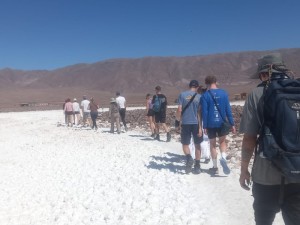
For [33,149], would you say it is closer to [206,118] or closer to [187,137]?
[187,137]

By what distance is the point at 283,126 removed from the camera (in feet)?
8.75

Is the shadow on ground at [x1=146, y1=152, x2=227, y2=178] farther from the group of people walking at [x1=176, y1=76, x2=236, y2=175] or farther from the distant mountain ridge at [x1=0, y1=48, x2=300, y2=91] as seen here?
the distant mountain ridge at [x1=0, y1=48, x2=300, y2=91]

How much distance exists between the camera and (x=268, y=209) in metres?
2.91

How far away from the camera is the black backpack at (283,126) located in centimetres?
264

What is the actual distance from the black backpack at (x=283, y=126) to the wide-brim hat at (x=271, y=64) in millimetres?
272

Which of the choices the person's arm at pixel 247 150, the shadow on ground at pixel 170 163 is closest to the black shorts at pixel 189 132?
the shadow on ground at pixel 170 163

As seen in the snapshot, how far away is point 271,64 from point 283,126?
1.99 ft

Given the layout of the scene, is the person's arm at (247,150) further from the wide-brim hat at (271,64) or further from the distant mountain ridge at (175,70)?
the distant mountain ridge at (175,70)

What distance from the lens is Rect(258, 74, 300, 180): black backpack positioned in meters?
2.64

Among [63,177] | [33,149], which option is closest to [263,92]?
[63,177]

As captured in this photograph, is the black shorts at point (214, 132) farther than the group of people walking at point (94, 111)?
No

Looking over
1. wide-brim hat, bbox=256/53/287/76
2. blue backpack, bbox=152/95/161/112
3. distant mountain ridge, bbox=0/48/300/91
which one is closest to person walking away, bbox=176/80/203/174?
wide-brim hat, bbox=256/53/287/76

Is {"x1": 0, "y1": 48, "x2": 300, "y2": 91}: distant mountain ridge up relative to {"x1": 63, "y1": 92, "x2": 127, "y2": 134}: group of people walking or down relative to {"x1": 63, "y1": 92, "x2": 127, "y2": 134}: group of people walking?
up

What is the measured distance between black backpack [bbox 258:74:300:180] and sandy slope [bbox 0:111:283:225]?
2289 mm
